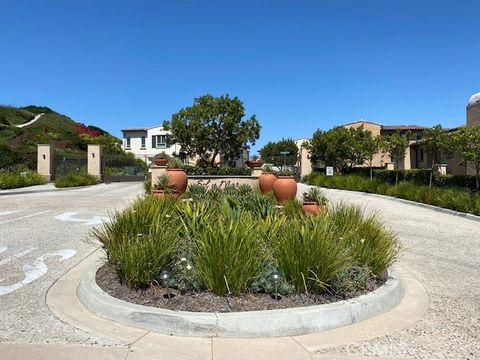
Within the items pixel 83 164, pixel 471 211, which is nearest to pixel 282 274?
pixel 471 211

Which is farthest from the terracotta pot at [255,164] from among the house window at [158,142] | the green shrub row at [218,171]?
the house window at [158,142]

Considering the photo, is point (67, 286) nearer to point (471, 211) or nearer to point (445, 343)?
point (445, 343)

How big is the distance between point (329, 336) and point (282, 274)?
957 mm

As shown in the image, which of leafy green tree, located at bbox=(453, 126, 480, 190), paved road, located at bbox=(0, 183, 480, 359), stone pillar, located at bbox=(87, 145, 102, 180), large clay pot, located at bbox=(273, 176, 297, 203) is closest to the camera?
paved road, located at bbox=(0, 183, 480, 359)

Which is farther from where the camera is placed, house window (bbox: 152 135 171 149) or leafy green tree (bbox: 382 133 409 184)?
house window (bbox: 152 135 171 149)

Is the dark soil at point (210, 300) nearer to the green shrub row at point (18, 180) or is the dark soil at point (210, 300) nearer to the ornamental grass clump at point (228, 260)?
the ornamental grass clump at point (228, 260)

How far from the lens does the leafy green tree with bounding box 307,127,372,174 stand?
106 feet

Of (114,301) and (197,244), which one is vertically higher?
(197,244)

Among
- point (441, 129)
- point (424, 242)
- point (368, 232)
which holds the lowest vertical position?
point (424, 242)

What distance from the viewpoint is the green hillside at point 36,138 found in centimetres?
4441

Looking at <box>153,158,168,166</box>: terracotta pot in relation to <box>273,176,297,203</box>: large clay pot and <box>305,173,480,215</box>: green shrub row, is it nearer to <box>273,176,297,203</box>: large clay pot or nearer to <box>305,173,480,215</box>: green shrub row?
<box>273,176,297,203</box>: large clay pot

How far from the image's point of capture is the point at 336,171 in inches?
1414

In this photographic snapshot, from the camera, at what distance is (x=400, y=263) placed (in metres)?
7.78

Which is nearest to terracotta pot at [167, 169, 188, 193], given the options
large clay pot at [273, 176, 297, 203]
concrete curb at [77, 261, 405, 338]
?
→ large clay pot at [273, 176, 297, 203]
